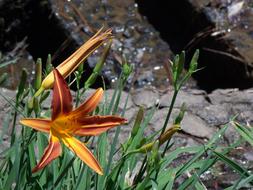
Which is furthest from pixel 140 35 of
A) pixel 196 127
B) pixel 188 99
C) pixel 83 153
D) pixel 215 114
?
pixel 83 153

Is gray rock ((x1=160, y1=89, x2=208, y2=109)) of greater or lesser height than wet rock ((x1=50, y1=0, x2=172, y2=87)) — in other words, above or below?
below

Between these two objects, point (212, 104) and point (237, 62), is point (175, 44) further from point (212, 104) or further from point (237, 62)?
point (212, 104)

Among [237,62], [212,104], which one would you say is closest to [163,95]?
[212,104]

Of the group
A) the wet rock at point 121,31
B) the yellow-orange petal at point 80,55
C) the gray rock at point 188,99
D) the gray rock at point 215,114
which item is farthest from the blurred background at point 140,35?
the yellow-orange petal at point 80,55

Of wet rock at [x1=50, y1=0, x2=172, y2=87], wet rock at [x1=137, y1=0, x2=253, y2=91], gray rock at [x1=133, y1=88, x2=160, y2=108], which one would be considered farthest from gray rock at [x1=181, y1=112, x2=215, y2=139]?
wet rock at [x1=50, y1=0, x2=172, y2=87]

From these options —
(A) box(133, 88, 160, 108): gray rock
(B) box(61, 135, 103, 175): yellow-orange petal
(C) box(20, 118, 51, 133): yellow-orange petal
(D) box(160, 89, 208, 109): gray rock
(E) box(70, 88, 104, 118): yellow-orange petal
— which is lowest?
(D) box(160, 89, 208, 109): gray rock

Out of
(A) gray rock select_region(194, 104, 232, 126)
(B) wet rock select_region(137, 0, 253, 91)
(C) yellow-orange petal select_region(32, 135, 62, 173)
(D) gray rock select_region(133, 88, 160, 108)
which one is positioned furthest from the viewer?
(B) wet rock select_region(137, 0, 253, 91)

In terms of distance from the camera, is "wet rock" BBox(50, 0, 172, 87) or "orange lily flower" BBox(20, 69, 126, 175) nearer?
"orange lily flower" BBox(20, 69, 126, 175)

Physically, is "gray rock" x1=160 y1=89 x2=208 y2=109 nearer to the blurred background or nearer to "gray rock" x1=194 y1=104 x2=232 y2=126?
"gray rock" x1=194 y1=104 x2=232 y2=126
